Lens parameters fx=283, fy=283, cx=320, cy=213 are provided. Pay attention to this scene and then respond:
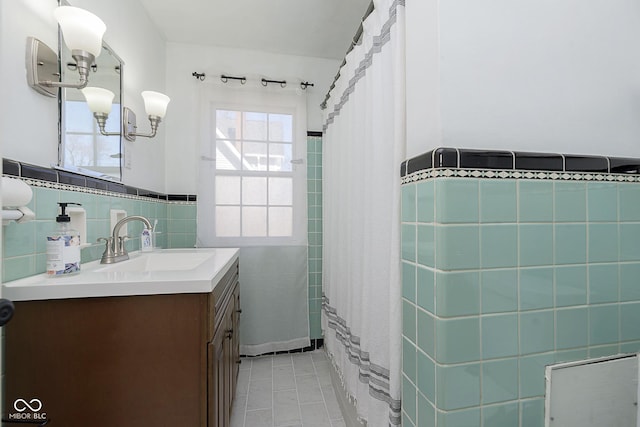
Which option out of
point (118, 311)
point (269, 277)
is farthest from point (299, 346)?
point (118, 311)

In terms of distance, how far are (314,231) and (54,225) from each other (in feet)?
5.35

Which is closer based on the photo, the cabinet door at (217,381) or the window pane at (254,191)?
the cabinet door at (217,381)

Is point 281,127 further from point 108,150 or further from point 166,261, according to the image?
point 166,261

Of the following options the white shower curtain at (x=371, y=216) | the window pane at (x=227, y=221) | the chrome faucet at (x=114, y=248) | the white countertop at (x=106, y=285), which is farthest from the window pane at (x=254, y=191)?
the white countertop at (x=106, y=285)

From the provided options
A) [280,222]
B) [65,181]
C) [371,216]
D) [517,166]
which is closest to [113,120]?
[65,181]

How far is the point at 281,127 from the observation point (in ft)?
7.54

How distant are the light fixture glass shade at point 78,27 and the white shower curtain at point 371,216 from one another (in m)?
1.01

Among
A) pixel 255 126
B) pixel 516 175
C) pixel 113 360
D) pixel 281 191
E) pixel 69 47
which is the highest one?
pixel 255 126

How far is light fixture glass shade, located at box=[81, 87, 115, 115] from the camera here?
121cm

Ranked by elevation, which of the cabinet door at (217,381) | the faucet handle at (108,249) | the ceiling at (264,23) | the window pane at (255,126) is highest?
the ceiling at (264,23)

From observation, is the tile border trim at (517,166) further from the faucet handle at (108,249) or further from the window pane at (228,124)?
the window pane at (228,124)

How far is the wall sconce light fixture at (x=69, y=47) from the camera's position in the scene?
3.00 ft

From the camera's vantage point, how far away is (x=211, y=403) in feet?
2.91

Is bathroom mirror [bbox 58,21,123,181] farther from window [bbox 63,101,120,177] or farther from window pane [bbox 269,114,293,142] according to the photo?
window pane [bbox 269,114,293,142]
